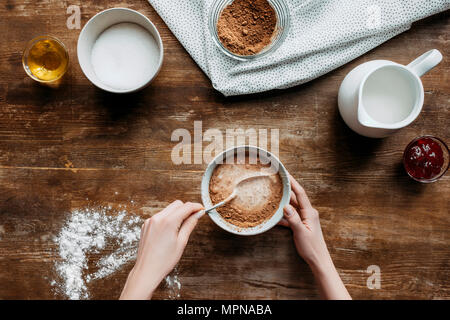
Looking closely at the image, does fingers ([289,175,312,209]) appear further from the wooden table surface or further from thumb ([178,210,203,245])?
thumb ([178,210,203,245])

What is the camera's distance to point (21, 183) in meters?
1.22

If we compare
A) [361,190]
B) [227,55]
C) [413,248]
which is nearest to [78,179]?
[227,55]

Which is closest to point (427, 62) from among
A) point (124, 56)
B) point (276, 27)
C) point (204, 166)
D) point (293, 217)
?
point (276, 27)

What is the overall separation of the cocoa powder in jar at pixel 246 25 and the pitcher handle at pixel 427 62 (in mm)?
440

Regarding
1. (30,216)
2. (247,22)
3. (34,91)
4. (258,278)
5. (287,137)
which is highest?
(247,22)

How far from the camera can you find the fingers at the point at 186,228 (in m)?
0.99

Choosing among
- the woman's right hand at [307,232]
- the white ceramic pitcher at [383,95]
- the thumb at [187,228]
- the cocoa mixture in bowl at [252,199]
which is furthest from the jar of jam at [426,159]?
the thumb at [187,228]

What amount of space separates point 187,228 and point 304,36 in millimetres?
727

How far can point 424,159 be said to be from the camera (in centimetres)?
117

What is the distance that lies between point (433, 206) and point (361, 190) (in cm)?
25

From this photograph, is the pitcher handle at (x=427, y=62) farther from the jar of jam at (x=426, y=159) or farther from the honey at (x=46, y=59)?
the honey at (x=46, y=59)

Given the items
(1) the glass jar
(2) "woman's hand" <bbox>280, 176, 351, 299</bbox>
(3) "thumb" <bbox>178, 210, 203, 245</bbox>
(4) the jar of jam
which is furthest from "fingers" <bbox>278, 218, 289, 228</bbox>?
(1) the glass jar

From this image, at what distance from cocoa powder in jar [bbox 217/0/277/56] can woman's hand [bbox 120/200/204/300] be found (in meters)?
0.55

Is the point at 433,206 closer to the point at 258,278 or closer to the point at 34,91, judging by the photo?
the point at 258,278
